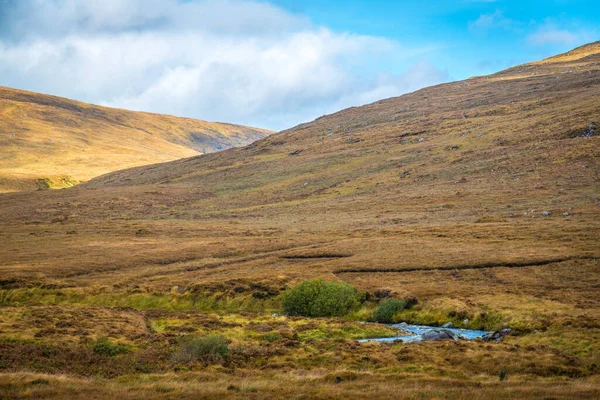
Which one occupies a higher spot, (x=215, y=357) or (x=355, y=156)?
(x=355, y=156)

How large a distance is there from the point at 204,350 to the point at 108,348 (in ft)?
24.6

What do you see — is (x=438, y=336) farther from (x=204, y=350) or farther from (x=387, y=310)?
(x=204, y=350)

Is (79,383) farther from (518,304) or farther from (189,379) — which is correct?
(518,304)

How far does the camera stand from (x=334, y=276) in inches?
2832

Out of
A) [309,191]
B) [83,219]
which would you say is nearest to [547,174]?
[309,191]

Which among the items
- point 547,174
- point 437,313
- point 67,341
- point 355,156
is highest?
point 355,156

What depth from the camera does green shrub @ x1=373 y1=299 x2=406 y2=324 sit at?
5900cm

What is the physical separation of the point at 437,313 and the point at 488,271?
13.8 metres

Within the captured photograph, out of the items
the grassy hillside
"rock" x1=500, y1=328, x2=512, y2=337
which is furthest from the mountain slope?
"rock" x1=500, y1=328, x2=512, y2=337

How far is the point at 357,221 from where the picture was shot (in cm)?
11669

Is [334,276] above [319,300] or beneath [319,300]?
Answer: above

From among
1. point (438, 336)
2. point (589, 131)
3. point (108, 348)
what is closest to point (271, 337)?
point (108, 348)

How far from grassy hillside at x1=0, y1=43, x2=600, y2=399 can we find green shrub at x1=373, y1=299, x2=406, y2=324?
2.76 ft

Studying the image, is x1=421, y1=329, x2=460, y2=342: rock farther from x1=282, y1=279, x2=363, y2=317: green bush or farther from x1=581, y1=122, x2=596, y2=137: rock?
x1=581, y1=122, x2=596, y2=137: rock
